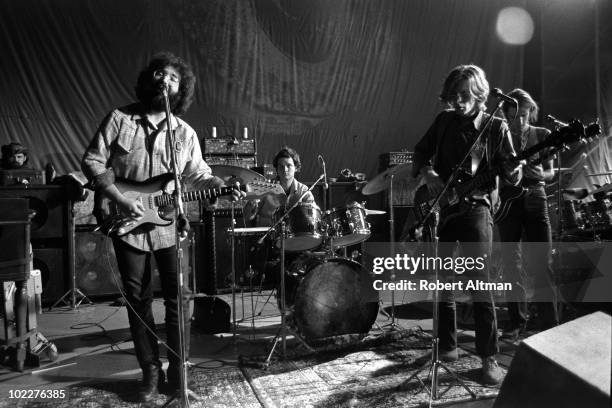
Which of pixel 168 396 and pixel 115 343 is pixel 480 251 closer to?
pixel 168 396

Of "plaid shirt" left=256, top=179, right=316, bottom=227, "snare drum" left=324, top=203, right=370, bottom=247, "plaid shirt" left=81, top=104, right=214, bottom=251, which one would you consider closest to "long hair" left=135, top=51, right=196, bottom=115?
"plaid shirt" left=81, top=104, right=214, bottom=251

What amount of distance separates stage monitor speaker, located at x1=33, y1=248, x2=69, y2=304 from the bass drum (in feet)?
11.3

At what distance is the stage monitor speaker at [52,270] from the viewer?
19.0ft

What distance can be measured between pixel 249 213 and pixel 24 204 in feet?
10.5

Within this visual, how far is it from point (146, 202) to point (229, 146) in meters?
3.56

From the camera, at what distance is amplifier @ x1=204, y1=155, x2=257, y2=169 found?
6.36 metres

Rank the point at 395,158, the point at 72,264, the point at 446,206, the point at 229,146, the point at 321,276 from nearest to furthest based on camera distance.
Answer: the point at 446,206 < the point at 321,276 < the point at 72,264 < the point at 229,146 < the point at 395,158

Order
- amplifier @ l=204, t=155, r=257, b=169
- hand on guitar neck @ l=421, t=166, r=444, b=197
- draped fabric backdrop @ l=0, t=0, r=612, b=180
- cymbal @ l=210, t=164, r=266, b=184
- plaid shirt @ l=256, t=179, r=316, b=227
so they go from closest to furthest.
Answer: hand on guitar neck @ l=421, t=166, r=444, b=197 < cymbal @ l=210, t=164, r=266, b=184 < plaid shirt @ l=256, t=179, r=316, b=227 < amplifier @ l=204, t=155, r=257, b=169 < draped fabric backdrop @ l=0, t=0, r=612, b=180

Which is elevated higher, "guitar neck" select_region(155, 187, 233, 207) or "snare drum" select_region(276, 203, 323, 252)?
"guitar neck" select_region(155, 187, 233, 207)

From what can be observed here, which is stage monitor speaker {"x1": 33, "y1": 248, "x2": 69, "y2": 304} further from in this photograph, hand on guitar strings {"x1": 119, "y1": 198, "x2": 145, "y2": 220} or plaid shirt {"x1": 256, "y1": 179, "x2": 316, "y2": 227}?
hand on guitar strings {"x1": 119, "y1": 198, "x2": 145, "y2": 220}

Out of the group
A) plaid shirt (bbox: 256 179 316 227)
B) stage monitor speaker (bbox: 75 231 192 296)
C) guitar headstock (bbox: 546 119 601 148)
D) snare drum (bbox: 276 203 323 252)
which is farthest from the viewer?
stage monitor speaker (bbox: 75 231 192 296)

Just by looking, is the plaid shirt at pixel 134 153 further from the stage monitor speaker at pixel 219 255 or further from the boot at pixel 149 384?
the stage monitor speaker at pixel 219 255

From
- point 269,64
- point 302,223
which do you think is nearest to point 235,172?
point 302,223

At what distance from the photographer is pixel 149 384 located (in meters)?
3.06
